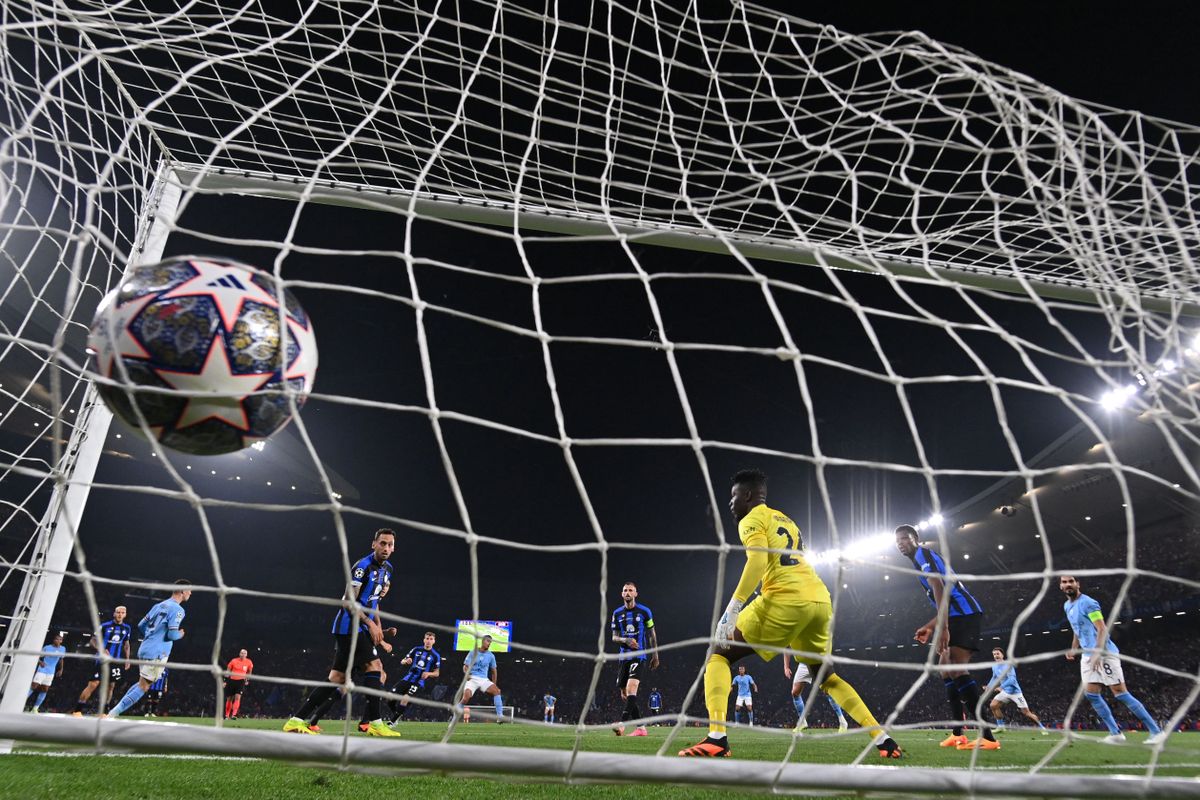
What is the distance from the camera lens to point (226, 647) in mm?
21453

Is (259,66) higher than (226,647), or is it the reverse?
(259,66)

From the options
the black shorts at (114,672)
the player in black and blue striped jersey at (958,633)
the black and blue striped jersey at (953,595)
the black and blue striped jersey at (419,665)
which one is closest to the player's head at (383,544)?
the black shorts at (114,672)

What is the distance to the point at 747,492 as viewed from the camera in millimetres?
3680

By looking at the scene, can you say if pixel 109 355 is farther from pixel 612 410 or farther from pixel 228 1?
pixel 612 410

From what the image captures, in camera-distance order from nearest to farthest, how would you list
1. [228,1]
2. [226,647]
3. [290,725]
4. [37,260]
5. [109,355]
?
[109,355]
[228,1]
[290,725]
[37,260]
[226,647]

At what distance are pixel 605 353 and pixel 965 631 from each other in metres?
11.7

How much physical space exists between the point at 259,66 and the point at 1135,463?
767 inches

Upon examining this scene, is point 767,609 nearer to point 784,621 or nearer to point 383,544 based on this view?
point 784,621

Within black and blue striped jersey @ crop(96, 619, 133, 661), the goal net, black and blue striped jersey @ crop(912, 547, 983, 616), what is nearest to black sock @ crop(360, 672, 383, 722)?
the goal net

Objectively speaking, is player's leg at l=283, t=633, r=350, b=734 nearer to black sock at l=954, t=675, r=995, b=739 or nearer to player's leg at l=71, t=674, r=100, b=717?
player's leg at l=71, t=674, r=100, b=717

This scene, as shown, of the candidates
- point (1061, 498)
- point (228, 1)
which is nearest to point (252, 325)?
point (228, 1)

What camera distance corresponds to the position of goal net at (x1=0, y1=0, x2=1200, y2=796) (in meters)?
2.13

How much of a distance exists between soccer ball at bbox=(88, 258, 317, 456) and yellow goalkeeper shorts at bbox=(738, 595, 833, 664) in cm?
246

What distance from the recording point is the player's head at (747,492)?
3670 millimetres
